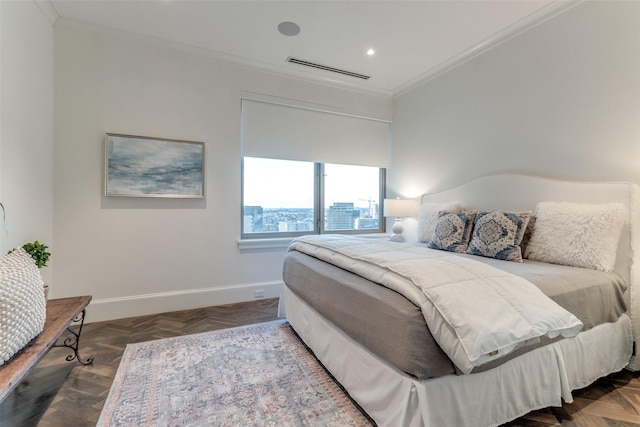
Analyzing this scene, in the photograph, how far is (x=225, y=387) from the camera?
5.86 ft

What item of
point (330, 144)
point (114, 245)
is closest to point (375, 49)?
point (330, 144)

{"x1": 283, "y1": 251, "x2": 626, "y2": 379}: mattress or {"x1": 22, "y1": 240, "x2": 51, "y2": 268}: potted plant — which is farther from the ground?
{"x1": 22, "y1": 240, "x2": 51, "y2": 268}: potted plant

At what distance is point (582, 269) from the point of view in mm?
1905

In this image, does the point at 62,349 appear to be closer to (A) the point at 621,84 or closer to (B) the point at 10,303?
(B) the point at 10,303

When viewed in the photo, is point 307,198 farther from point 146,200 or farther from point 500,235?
point 500,235

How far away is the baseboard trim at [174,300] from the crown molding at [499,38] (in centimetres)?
321

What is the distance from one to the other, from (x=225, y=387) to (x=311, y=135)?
2.92 m

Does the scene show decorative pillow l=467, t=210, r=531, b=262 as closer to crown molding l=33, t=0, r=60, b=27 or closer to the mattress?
the mattress

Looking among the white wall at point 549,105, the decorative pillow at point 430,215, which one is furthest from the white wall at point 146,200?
the white wall at point 549,105

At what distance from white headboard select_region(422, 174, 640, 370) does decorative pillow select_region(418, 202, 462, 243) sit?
0.16 m

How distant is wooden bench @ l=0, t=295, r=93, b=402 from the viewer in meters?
1.12

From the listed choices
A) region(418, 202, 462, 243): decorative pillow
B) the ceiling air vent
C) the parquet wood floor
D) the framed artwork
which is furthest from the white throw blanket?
the ceiling air vent

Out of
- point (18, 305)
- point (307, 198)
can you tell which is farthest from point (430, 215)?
point (18, 305)

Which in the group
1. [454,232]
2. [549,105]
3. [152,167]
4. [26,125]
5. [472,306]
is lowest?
[472,306]
